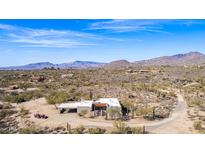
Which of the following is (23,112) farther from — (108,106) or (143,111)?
(143,111)

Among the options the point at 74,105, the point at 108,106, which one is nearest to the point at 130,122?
the point at 108,106

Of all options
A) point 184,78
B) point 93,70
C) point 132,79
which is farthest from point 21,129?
point 93,70

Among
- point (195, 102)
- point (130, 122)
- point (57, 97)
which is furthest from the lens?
point (195, 102)

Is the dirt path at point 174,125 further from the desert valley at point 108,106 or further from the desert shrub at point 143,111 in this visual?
the desert shrub at point 143,111

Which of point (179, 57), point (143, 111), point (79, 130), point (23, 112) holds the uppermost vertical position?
point (179, 57)

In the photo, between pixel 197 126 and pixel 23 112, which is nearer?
pixel 197 126
